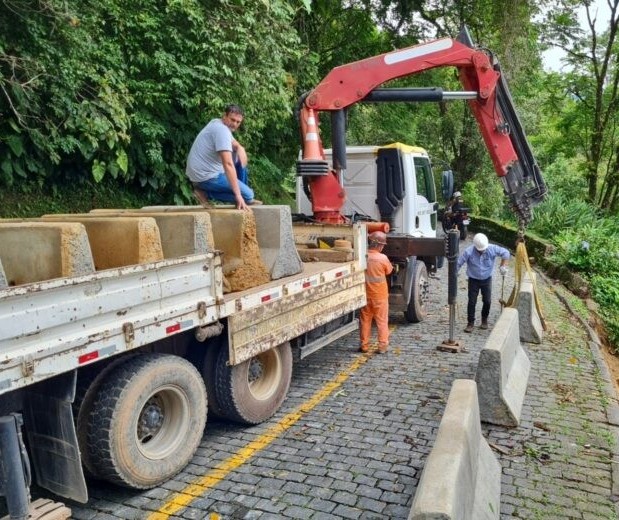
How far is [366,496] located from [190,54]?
708cm

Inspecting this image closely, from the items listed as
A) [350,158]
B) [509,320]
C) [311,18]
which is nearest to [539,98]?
[311,18]

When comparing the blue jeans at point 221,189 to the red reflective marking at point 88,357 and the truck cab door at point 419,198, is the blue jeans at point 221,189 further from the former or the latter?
the truck cab door at point 419,198

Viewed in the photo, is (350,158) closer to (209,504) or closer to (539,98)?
(209,504)

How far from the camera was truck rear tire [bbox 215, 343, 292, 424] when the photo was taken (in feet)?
15.1

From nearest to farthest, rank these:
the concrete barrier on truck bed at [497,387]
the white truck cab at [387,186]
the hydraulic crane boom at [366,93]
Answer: the concrete barrier on truck bed at [497,387] < the hydraulic crane boom at [366,93] < the white truck cab at [387,186]

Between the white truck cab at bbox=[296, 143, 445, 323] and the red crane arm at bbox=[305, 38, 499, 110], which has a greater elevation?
the red crane arm at bbox=[305, 38, 499, 110]

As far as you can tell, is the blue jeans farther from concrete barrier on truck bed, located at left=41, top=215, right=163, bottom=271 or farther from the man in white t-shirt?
concrete barrier on truck bed, located at left=41, top=215, right=163, bottom=271

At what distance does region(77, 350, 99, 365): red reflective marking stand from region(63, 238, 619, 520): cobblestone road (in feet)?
3.58

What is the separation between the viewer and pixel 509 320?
5934 millimetres

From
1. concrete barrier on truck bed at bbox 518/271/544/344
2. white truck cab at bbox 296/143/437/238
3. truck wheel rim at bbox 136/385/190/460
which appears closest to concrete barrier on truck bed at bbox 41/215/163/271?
truck wheel rim at bbox 136/385/190/460

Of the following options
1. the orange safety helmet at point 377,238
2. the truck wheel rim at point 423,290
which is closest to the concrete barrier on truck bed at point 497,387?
the orange safety helmet at point 377,238

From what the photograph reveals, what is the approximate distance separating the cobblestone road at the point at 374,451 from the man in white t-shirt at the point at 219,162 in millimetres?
2113

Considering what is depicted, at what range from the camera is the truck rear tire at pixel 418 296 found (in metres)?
8.31

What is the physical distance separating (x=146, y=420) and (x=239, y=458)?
2.79ft
